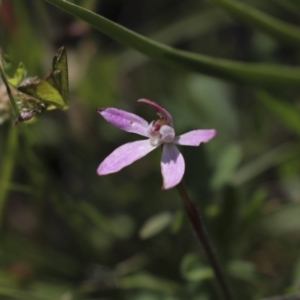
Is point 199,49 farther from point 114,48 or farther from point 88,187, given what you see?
point 88,187

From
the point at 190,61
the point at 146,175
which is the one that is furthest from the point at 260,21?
the point at 146,175

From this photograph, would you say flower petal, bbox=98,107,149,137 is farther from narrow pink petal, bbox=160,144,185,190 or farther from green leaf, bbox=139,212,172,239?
green leaf, bbox=139,212,172,239

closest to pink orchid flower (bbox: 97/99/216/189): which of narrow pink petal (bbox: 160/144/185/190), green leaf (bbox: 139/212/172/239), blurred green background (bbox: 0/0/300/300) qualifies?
narrow pink petal (bbox: 160/144/185/190)

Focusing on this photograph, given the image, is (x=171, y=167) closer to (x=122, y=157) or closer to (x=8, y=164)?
(x=122, y=157)

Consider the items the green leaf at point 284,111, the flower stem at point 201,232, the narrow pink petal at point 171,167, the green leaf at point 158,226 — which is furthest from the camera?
the green leaf at point 284,111

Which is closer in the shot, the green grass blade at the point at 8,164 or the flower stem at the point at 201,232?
the flower stem at the point at 201,232

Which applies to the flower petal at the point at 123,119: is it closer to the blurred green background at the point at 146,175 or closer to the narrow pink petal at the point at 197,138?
Result: the narrow pink petal at the point at 197,138

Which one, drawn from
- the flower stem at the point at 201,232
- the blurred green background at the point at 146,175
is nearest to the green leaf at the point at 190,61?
the blurred green background at the point at 146,175
